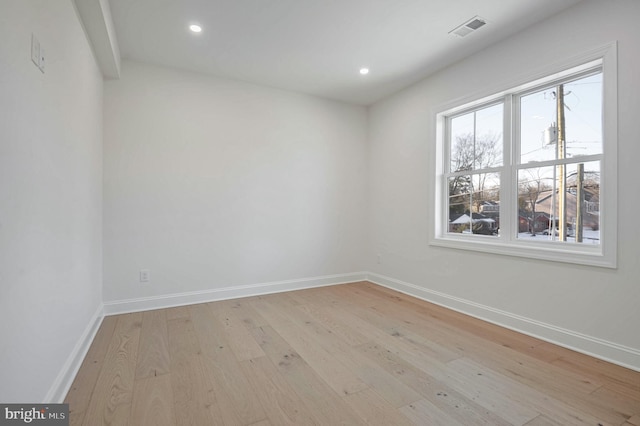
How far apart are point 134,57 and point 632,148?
14.6ft

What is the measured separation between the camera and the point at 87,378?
1939mm

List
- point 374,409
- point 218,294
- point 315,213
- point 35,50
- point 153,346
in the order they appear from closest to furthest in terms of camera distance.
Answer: point 35,50
point 374,409
point 153,346
point 218,294
point 315,213

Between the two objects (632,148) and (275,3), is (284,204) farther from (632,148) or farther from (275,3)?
(632,148)

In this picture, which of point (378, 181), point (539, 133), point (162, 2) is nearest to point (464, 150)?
point (539, 133)

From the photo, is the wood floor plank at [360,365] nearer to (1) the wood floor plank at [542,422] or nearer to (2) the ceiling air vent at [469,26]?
(1) the wood floor plank at [542,422]

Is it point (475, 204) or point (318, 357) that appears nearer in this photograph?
point (318, 357)

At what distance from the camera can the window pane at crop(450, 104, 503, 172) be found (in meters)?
3.12

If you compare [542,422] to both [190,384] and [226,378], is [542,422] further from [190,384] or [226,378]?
[190,384]

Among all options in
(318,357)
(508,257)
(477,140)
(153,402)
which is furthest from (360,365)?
(477,140)

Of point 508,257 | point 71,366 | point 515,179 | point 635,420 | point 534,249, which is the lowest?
point 635,420

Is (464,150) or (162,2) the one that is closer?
(162,2)

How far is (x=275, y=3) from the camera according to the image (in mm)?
2387

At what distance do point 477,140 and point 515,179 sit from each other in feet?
2.16

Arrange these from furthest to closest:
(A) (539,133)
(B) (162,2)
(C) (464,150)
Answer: (C) (464,150)
(A) (539,133)
(B) (162,2)
